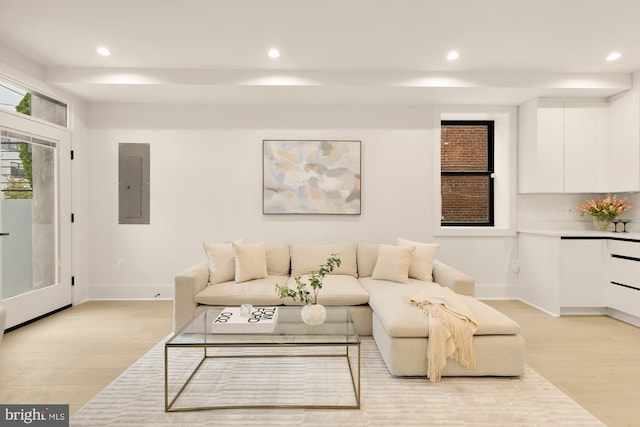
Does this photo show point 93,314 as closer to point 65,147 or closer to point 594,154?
point 65,147

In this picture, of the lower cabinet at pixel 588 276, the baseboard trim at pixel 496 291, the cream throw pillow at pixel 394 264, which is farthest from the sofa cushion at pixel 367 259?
the lower cabinet at pixel 588 276

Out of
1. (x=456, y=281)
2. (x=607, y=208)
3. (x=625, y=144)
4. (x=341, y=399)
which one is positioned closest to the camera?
(x=341, y=399)

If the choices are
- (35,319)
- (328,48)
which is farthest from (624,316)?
(35,319)

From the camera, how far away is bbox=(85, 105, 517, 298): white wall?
4.65 meters

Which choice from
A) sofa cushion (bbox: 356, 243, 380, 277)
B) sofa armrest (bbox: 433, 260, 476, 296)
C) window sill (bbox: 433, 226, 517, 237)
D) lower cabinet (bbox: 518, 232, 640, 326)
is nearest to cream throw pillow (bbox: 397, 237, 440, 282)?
sofa armrest (bbox: 433, 260, 476, 296)

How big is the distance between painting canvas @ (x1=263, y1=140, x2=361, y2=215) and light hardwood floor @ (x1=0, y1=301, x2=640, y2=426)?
1.87 m

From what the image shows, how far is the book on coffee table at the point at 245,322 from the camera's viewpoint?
234cm

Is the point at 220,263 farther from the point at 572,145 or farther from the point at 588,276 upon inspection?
the point at 572,145

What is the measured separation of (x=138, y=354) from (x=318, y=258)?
6.21 feet

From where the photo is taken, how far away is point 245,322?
2428 millimetres

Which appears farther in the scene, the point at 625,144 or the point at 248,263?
the point at 625,144

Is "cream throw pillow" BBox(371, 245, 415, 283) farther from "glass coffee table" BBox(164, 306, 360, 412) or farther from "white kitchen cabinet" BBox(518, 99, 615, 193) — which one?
"white kitchen cabinet" BBox(518, 99, 615, 193)

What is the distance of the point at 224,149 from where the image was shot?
467 cm

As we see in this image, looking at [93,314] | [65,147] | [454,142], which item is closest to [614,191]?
[454,142]
